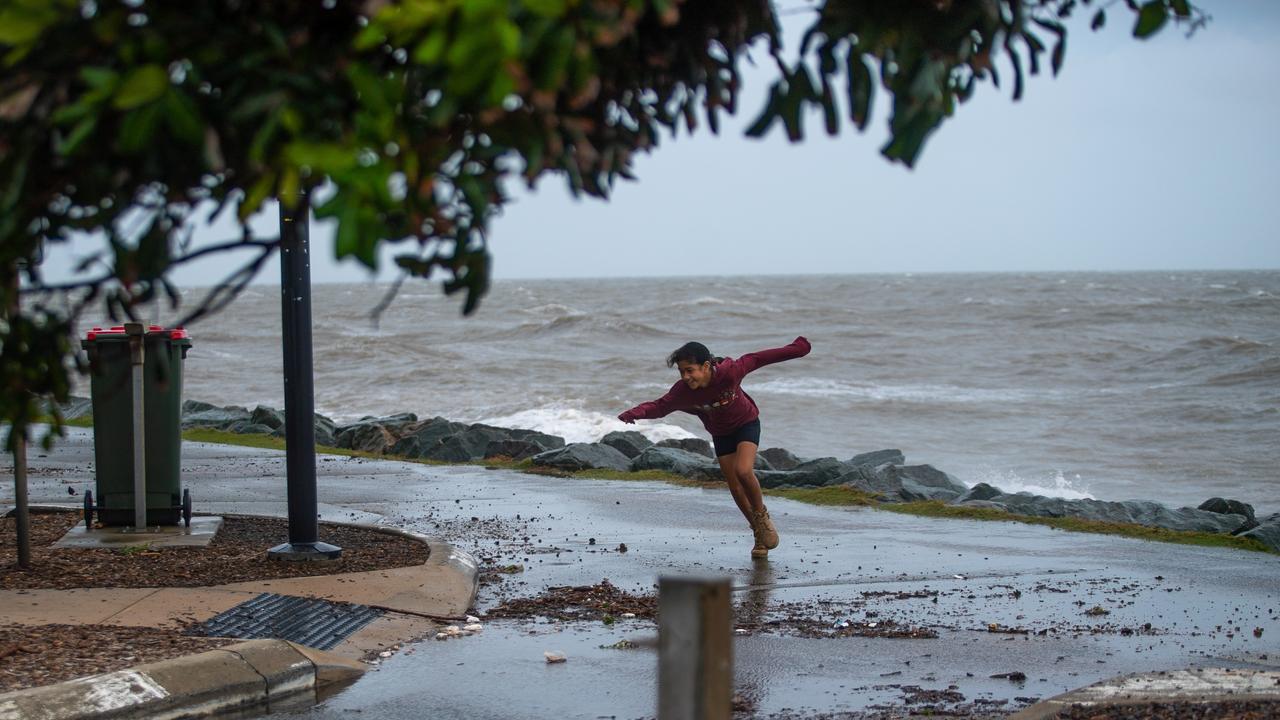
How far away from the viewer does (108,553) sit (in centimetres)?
873

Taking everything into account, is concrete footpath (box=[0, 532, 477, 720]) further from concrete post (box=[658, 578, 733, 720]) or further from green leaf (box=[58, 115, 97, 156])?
green leaf (box=[58, 115, 97, 156])

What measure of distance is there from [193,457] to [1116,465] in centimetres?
1478

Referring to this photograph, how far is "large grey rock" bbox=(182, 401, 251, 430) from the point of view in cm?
2311

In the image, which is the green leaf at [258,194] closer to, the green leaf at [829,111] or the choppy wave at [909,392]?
the green leaf at [829,111]

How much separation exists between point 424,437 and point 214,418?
20.2 feet

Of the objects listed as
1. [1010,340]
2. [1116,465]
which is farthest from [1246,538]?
[1010,340]

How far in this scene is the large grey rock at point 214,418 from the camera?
23109 millimetres

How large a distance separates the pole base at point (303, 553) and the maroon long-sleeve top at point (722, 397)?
82.7 inches

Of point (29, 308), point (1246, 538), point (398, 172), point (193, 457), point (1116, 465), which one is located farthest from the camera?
point (1116, 465)

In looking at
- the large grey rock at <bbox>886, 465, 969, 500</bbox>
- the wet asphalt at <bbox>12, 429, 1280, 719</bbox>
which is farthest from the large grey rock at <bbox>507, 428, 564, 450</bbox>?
the wet asphalt at <bbox>12, 429, 1280, 719</bbox>

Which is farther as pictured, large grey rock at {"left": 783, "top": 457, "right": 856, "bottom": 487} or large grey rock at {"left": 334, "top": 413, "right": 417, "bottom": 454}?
large grey rock at {"left": 334, "top": 413, "right": 417, "bottom": 454}

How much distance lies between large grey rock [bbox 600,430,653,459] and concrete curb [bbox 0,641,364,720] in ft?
41.0

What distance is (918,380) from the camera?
126 feet

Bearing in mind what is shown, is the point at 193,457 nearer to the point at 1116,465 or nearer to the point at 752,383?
the point at 1116,465
